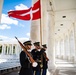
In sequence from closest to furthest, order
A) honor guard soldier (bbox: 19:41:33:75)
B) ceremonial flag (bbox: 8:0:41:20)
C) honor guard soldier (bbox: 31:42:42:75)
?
honor guard soldier (bbox: 19:41:33:75) < honor guard soldier (bbox: 31:42:42:75) < ceremonial flag (bbox: 8:0:41:20)

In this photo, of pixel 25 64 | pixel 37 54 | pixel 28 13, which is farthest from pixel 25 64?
pixel 28 13

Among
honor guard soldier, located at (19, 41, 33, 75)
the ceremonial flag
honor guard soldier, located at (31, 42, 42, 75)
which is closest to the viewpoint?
honor guard soldier, located at (19, 41, 33, 75)

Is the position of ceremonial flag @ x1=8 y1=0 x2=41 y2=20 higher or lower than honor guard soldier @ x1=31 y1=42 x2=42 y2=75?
higher

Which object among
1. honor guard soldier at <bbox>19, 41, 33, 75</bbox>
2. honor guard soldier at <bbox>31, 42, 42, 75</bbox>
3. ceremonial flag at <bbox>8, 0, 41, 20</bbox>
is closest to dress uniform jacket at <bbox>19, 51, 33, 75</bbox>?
honor guard soldier at <bbox>19, 41, 33, 75</bbox>

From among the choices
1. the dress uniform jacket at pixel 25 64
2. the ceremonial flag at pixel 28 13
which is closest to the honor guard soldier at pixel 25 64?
the dress uniform jacket at pixel 25 64

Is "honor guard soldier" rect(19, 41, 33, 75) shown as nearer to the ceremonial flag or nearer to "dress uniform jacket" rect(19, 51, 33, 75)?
"dress uniform jacket" rect(19, 51, 33, 75)

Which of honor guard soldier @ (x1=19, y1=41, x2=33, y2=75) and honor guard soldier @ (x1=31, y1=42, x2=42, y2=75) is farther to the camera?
honor guard soldier @ (x1=31, y1=42, x2=42, y2=75)

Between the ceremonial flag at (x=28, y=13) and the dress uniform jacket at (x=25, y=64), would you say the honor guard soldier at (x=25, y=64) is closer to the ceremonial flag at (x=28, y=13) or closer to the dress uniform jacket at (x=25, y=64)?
the dress uniform jacket at (x=25, y=64)

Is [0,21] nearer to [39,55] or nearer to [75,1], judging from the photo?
[39,55]

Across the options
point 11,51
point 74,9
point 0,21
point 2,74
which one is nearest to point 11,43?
point 11,51

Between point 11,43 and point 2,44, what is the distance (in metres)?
2.43

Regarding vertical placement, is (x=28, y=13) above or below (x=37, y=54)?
above

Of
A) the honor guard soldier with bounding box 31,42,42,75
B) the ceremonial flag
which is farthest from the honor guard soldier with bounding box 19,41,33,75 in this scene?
the ceremonial flag

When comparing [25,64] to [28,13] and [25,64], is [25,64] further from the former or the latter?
[28,13]
